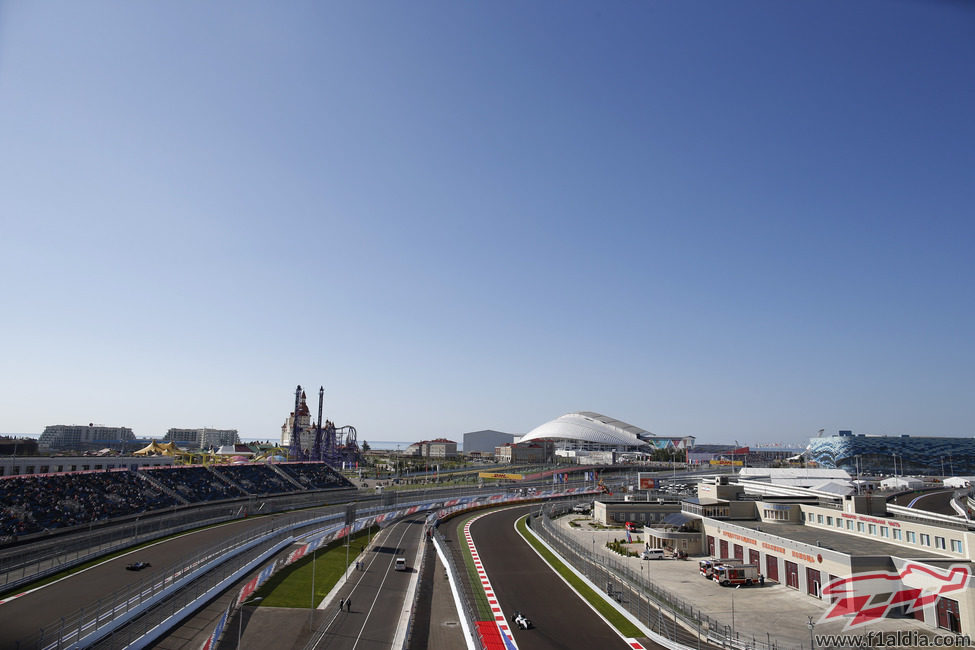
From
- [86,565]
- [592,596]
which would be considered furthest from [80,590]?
[592,596]

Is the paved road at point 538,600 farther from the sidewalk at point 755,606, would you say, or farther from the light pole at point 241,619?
the light pole at point 241,619

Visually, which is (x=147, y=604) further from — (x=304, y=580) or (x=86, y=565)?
(x=86, y=565)

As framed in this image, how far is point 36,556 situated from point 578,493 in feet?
255

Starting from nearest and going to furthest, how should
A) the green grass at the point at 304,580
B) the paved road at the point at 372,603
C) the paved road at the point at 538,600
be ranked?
the paved road at the point at 372,603
the paved road at the point at 538,600
the green grass at the point at 304,580

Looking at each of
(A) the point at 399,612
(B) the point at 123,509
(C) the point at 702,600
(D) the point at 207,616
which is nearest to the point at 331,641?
(A) the point at 399,612

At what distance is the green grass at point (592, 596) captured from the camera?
29.7 m

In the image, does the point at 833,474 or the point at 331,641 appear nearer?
the point at 331,641

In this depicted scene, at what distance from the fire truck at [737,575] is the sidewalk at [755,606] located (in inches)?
18.5

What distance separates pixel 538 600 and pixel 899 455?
19526cm

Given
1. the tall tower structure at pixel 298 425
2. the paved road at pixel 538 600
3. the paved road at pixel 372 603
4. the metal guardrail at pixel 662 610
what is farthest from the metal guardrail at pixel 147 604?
the tall tower structure at pixel 298 425

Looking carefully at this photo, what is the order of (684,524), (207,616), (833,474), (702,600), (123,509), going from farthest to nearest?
1. (833,474)
2. (123,509)
3. (684,524)
4. (702,600)
5. (207,616)

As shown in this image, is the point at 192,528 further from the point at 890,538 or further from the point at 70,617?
the point at 890,538

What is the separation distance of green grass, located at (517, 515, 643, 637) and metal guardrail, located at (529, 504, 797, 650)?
26.4 inches

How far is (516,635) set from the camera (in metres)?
28.7
